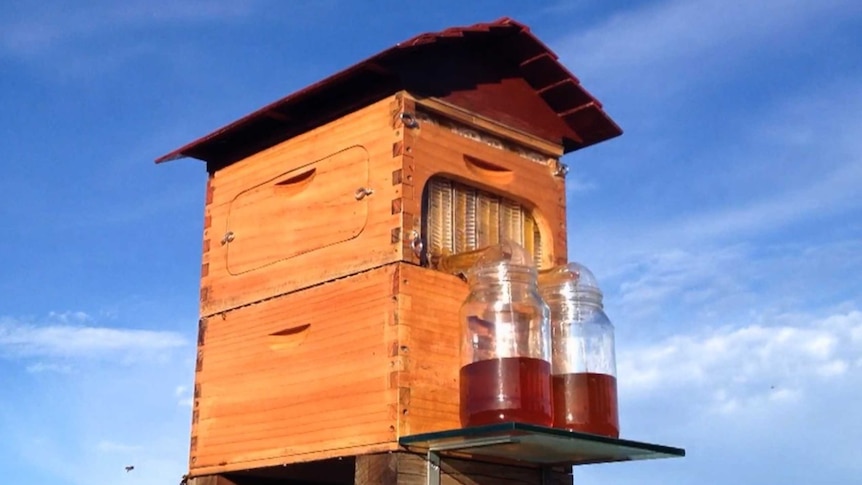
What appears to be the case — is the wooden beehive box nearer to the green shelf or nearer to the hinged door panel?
the hinged door panel

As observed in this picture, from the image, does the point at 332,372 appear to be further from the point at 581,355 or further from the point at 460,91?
the point at 460,91

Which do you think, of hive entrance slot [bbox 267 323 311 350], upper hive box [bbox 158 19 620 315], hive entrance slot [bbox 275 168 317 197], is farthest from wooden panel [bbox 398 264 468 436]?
hive entrance slot [bbox 275 168 317 197]

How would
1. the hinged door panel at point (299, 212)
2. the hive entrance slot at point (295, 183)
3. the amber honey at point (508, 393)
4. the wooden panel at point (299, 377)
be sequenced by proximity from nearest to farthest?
the amber honey at point (508, 393) < the wooden panel at point (299, 377) < the hinged door panel at point (299, 212) < the hive entrance slot at point (295, 183)

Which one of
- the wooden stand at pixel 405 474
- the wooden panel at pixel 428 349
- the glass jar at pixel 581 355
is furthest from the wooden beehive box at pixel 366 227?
the glass jar at pixel 581 355

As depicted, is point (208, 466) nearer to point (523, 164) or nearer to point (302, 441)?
point (302, 441)

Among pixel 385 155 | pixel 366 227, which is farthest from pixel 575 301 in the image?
pixel 385 155

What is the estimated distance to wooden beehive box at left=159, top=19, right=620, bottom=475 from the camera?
273 inches

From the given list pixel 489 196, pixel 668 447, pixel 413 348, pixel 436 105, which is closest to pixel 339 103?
pixel 436 105

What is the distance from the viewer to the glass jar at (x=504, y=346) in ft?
21.3

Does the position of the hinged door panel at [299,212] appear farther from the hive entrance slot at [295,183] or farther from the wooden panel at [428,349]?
the wooden panel at [428,349]

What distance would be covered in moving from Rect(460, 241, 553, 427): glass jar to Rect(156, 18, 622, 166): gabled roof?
51.7 inches

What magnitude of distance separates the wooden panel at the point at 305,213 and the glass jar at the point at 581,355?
128cm

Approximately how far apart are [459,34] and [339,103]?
1032 mm

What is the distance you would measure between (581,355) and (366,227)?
1.70 meters
